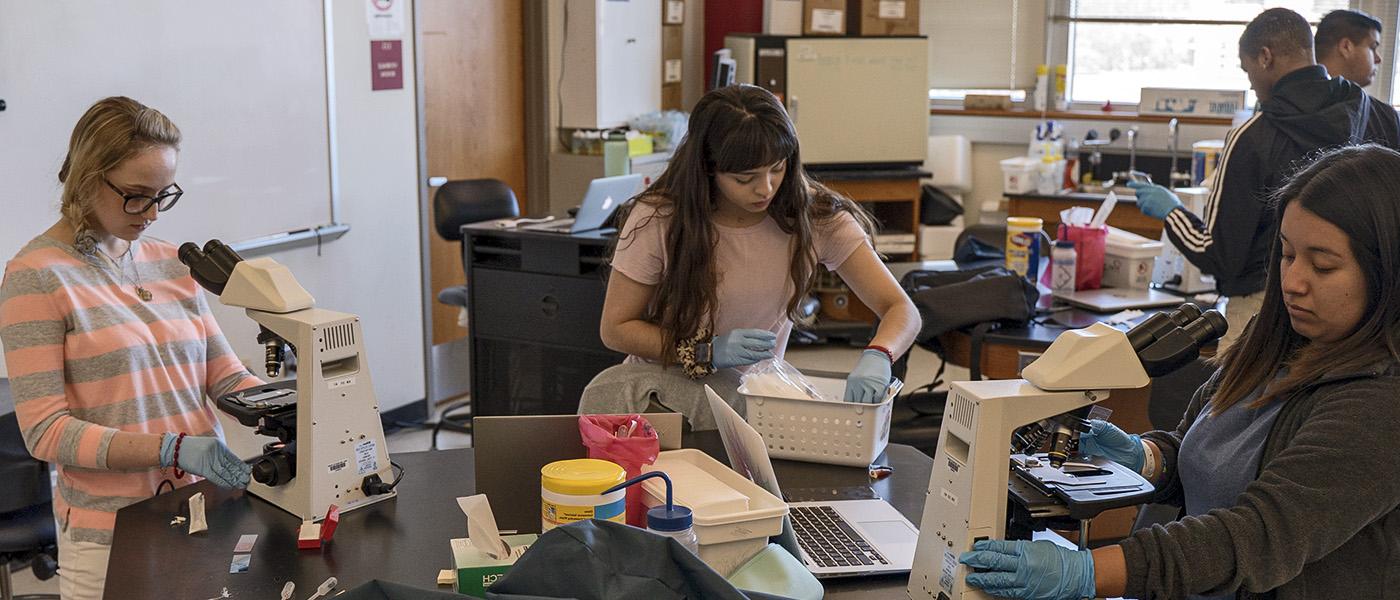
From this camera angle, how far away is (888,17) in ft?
18.9

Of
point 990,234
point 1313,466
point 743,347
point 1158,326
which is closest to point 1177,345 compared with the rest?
point 1158,326

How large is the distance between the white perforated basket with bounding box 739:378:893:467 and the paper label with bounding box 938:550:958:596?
546 mm

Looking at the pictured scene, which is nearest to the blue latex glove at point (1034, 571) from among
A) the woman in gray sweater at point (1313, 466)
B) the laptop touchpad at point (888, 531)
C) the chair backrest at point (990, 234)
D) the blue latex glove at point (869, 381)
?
the woman in gray sweater at point (1313, 466)

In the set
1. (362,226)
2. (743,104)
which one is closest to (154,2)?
(362,226)

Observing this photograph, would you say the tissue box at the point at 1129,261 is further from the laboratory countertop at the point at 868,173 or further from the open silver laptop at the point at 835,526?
the laboratory countertop at the point at 868,173

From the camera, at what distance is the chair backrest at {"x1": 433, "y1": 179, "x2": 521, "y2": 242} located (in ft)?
13.4

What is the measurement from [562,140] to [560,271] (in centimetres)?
172

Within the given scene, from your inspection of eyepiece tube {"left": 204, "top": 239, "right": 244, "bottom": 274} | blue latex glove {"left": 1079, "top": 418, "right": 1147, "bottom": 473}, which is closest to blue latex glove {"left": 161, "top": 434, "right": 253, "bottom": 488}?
eyepiece tube {"left": 204, "top": 239, "right": 244, "bottom": 274}

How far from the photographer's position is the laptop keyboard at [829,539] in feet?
5.27

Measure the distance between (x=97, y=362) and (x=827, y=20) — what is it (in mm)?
4294

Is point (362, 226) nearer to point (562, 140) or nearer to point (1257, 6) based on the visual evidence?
point (562, 140)

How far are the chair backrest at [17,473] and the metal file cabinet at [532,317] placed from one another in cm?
153

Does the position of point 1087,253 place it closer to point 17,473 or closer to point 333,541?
point 333,541

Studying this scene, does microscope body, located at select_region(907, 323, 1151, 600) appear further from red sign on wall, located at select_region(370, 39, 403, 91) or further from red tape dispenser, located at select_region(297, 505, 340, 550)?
red sign on wall, located at select_region(370, 39, 403, 91)
